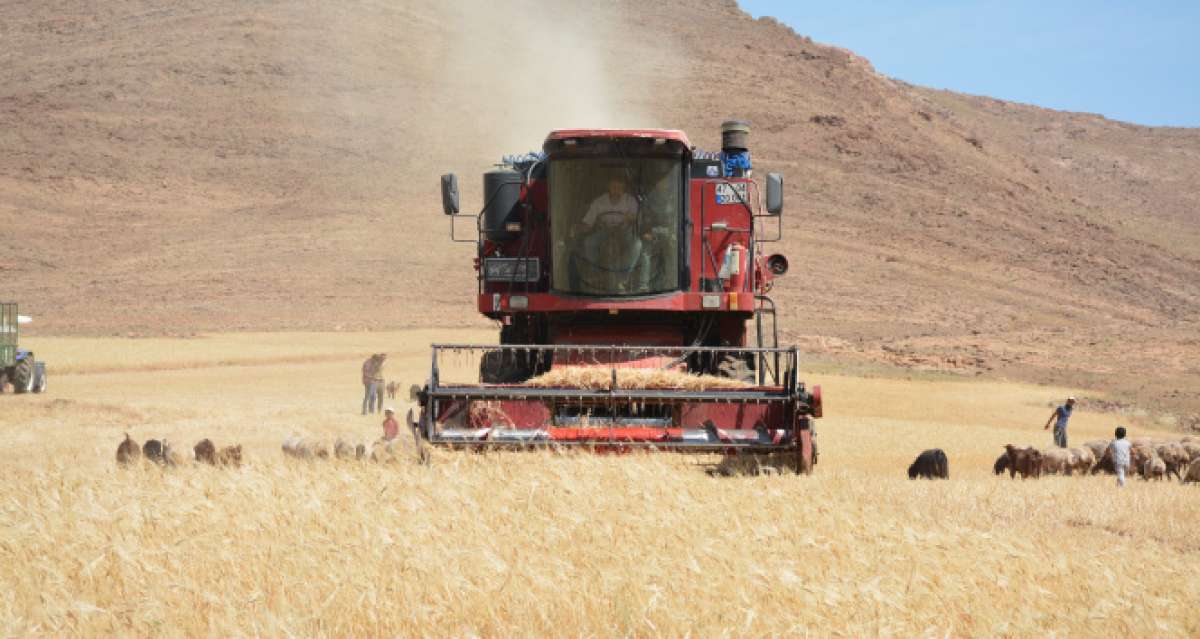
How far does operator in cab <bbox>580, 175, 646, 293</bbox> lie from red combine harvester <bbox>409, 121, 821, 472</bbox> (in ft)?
0.04

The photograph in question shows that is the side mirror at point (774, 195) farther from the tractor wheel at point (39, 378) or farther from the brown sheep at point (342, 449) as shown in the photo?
the tractor wheel at point (39, 378)

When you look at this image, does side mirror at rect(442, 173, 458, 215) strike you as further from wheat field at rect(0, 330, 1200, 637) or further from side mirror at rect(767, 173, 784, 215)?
wheat field at rect(0, 330, 1200, 637)

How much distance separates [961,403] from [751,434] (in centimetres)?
2517

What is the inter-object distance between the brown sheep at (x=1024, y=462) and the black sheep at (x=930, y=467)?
1.35 meters

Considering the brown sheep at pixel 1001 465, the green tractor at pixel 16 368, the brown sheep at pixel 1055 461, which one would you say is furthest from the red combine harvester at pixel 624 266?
the green tractor at pixel 16 368

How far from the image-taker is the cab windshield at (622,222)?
1371cm

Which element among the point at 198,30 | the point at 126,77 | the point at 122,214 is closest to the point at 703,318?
the point at 122,214

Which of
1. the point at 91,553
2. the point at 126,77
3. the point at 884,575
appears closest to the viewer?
the point at 884,575

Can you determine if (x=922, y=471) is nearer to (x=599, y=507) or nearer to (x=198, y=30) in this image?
(x=599, y=507)

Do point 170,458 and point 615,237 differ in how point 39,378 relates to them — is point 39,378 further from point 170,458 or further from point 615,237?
point 615,237

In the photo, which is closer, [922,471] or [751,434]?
[751,434]

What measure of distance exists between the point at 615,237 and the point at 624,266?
0.33 meters

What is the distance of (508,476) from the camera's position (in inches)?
357

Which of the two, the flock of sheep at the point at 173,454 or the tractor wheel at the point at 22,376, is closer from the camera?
the flock of sheep at the point at 173,454
